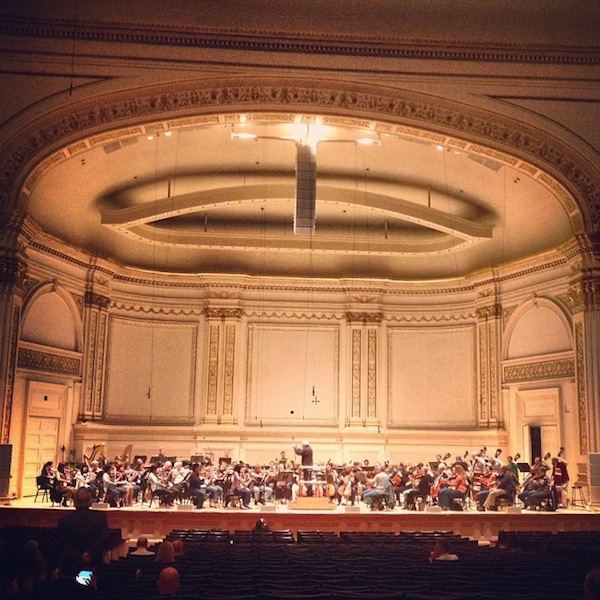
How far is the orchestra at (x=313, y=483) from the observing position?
1440 centimetres

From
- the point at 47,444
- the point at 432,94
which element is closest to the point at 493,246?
the point at 432,94

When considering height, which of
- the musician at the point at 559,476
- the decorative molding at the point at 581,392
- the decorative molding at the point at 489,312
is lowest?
the musician at the point at 559,476

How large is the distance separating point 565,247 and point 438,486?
19.2 feet

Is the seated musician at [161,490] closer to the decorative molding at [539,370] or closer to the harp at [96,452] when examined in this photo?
the harp at [96,452]

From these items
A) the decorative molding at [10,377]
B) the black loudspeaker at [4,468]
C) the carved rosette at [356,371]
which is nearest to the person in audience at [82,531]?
the black loudspeaker at [4,468]

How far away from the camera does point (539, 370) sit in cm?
1817

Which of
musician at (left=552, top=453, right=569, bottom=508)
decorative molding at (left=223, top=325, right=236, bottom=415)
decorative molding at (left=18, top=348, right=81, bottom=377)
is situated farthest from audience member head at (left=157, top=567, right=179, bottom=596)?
decorative molding at (left=223, top=325, right=236, bottom=415)

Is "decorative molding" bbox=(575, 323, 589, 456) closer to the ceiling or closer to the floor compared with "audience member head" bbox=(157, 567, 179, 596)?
closer to the ceiling

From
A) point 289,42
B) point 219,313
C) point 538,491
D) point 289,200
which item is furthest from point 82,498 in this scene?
point 219,313

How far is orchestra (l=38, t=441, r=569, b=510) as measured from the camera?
14.4 m

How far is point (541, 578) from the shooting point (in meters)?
5.48

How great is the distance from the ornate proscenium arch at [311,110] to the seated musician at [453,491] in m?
5.42

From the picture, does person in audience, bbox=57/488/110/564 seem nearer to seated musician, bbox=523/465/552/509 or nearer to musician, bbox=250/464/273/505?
musician, bbox=250/464/273/505

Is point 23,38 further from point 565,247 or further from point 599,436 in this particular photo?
point 599,436
